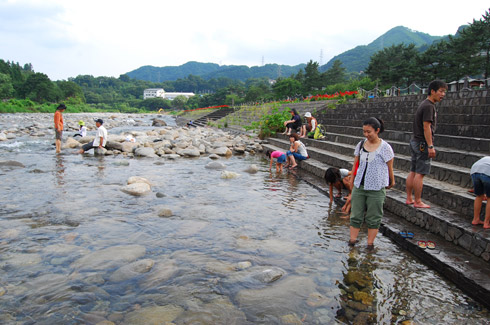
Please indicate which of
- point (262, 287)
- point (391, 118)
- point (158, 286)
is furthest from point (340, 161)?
point (158, 286)

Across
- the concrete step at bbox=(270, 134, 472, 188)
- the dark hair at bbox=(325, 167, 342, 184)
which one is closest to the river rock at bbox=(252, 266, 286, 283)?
the dark hair at bbox=(325, 167, 342, 184)

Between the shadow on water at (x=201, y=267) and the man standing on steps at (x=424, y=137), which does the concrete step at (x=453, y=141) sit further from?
the shadow on water at (x=201, y=267)

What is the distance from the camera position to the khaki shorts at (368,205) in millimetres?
3826

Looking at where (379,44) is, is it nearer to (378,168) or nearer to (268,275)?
(378,168)

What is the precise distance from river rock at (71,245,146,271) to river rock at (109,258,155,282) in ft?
0.59


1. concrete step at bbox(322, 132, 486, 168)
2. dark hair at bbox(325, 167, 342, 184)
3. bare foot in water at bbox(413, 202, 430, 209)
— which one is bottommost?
bare foot in water at bbox(413, 202, 430, 209)

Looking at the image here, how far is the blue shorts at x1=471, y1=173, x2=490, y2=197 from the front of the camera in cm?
368

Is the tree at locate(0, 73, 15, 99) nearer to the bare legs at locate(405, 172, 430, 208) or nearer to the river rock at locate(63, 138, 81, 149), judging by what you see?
the river rock at locate(63, 138, 81, 149)

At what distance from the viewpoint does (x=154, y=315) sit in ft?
9.11

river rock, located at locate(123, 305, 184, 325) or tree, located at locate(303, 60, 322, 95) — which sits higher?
tree, located at locate(303, 60, 322, 95)

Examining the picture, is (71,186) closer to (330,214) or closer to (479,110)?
(330,214)

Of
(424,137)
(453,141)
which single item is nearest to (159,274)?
(424,137)

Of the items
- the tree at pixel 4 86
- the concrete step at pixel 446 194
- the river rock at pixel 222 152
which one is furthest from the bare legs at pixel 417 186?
the tree at pixel 4 86

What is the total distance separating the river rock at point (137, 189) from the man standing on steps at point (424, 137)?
522 centimetres
